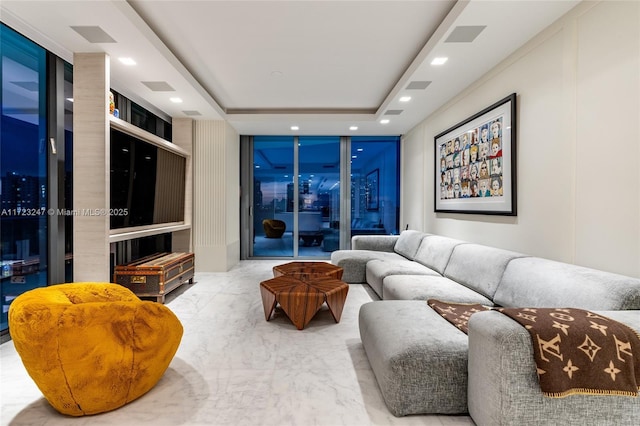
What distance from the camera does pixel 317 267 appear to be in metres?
4.06

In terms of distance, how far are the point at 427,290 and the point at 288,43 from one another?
108 inches

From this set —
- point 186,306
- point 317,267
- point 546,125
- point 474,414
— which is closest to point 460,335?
point 474,414

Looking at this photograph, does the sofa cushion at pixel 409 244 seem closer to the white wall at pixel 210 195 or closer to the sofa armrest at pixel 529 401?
the white wall at pixel 210 195

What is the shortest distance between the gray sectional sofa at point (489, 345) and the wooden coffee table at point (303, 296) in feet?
1.84

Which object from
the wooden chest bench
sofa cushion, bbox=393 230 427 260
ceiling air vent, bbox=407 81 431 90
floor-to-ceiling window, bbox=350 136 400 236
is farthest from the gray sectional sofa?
floor-to-ceiling window, bbox=350 136 400 236

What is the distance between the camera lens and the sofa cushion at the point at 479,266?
2.67 m

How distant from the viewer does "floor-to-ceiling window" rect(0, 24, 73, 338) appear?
265 centimetres

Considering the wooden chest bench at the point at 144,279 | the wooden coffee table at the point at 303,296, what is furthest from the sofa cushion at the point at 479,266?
the wooden chest bench at the point at 144,279

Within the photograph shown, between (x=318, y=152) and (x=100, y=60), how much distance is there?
14.2 feet

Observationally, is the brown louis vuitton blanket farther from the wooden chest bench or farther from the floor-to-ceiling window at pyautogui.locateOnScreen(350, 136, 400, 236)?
the floor-to-ceiling window at pyautogui.locateOnScreen(350, 136, 400, 236)

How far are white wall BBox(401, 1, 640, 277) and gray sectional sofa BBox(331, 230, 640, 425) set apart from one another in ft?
0.84

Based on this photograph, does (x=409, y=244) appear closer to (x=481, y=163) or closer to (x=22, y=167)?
(x=481, y=163)

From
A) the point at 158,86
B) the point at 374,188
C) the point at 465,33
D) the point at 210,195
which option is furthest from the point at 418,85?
the point at 210,195

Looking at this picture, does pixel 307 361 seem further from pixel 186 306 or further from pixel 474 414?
pixel 186 306
